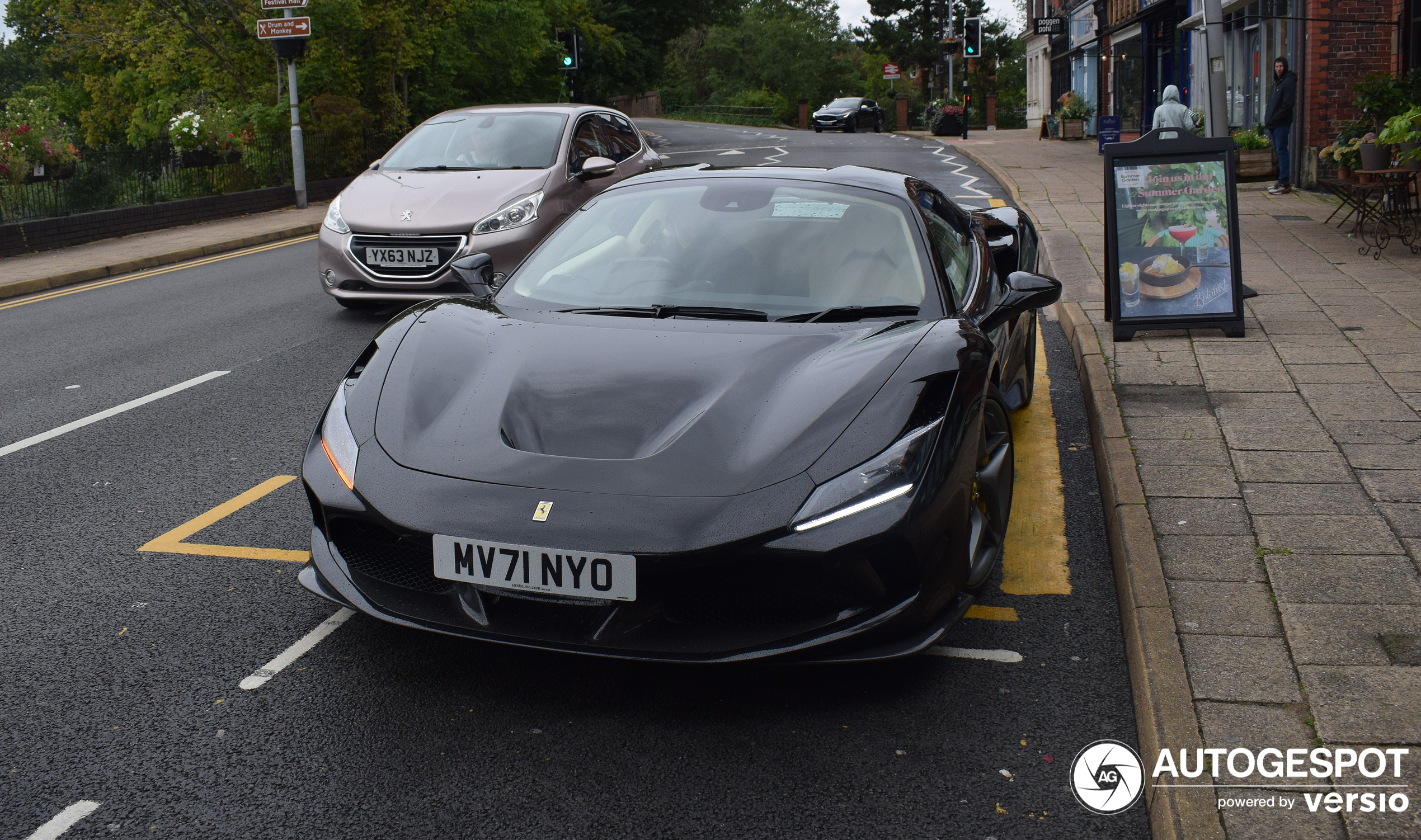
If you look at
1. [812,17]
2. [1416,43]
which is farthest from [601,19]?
[812,17]

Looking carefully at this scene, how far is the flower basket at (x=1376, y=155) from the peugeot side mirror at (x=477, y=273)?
867 cm

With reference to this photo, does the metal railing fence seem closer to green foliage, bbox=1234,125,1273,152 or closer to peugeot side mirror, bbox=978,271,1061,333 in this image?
peugeot side mirror, bbox=978,271,1061,333

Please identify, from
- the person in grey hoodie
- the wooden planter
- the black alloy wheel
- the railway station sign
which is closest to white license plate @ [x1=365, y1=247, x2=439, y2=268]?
the railway station sign

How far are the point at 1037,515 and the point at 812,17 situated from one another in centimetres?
12206

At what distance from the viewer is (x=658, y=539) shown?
281 cm

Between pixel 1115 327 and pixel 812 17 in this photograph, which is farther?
pixel 812 17

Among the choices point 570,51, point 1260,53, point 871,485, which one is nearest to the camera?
point 871,485

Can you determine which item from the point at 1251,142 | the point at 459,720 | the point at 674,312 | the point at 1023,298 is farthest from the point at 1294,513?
the point at 1251,142

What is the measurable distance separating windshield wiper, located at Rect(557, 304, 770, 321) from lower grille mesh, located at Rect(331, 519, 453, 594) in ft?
3.82

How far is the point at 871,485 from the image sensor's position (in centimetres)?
296

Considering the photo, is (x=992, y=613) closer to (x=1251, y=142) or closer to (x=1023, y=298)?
(x=1023, y=298)

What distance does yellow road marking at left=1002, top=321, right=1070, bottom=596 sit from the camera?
398cm

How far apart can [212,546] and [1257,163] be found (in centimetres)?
1627

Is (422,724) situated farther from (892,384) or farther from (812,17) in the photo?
(812,17)
